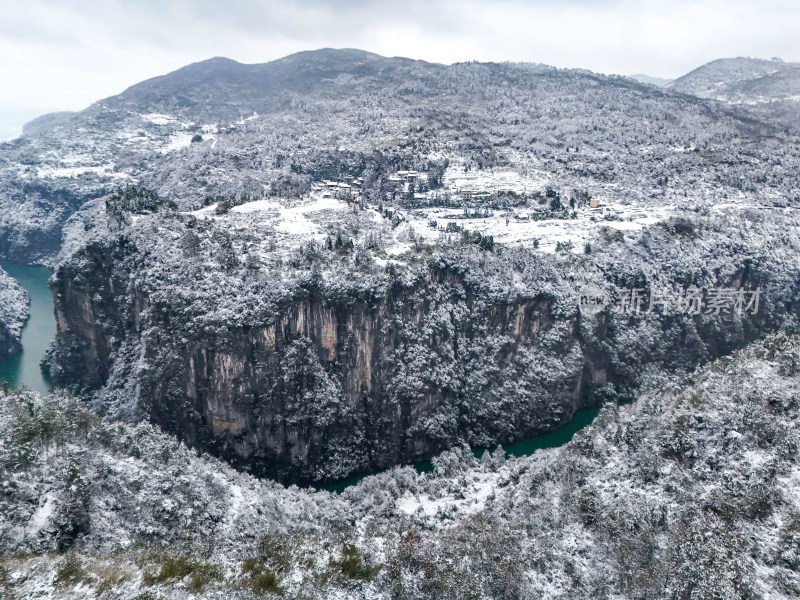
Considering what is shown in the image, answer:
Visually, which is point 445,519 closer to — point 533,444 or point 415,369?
point 415,369

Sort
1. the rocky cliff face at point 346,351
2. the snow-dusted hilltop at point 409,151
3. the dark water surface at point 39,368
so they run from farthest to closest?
the snow-dusted hilltop at point 409,151, the dark water surface at point 39,368, the rocky cliff face at point 346,351

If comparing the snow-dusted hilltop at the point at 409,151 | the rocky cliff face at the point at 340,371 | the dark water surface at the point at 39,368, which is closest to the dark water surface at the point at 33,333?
the dark water surface at the point at 39,368

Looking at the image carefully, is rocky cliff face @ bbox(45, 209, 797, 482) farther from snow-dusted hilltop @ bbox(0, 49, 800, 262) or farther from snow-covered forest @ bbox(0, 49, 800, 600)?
snow-dusted hilltop @ bbox(0, 49, 800, 262)

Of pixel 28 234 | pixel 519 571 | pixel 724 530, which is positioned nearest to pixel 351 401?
pixel 519 571

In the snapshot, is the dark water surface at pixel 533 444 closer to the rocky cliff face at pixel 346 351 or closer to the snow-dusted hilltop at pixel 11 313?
the rocky cliff face at pixel 346 351

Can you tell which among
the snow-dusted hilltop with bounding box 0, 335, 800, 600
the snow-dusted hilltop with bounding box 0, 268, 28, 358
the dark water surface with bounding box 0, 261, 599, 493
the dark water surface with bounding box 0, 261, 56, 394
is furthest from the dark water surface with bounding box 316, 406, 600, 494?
the snow-dusted hilltop with bounding box 0, 268, 28, 358

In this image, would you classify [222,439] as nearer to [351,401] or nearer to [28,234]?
[351,401]
